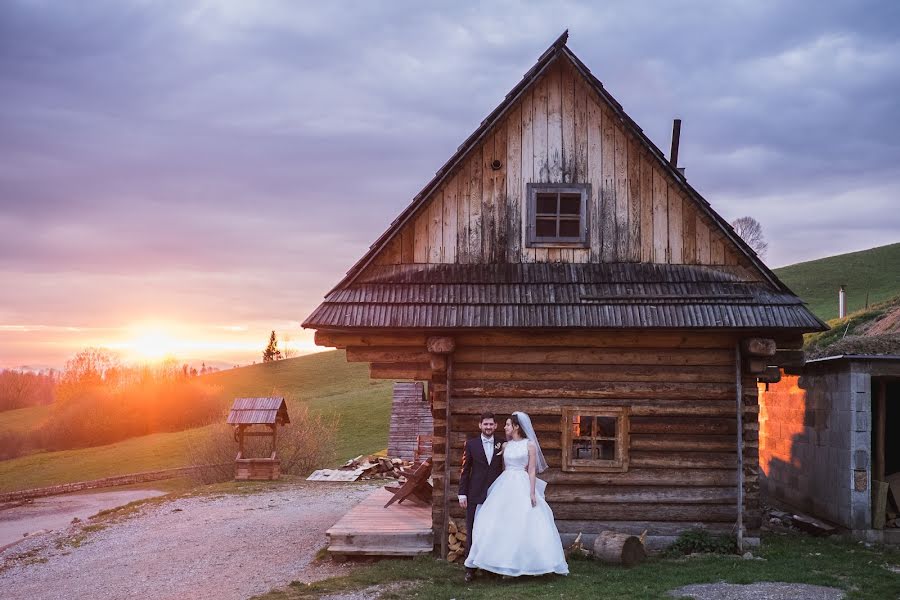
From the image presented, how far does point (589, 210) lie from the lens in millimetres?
13125

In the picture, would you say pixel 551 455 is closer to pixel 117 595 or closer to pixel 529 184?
pixel 529 184

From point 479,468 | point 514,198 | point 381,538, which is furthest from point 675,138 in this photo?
point 381,538

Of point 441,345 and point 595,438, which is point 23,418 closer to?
point 441,345

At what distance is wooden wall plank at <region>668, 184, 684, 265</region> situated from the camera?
13.0 meters

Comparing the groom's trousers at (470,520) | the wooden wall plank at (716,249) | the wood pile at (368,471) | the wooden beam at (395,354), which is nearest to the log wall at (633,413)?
the wooden beam at (395,354)

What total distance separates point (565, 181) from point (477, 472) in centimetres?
502

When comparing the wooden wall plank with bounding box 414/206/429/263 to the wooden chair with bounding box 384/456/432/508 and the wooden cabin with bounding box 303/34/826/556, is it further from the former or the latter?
the wooden chair with bounding box 384/456/432/508

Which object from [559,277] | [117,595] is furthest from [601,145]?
[117,595]

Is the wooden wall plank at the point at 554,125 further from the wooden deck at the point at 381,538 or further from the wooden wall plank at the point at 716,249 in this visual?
the wooden deck at the point at 381,538

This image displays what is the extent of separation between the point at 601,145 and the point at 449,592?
737cm

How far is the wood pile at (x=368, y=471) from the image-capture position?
88.5ft

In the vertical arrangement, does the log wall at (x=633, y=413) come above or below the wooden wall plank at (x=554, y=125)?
below

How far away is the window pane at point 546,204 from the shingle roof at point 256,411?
51.6 ft

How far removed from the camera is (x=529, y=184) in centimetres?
1316
